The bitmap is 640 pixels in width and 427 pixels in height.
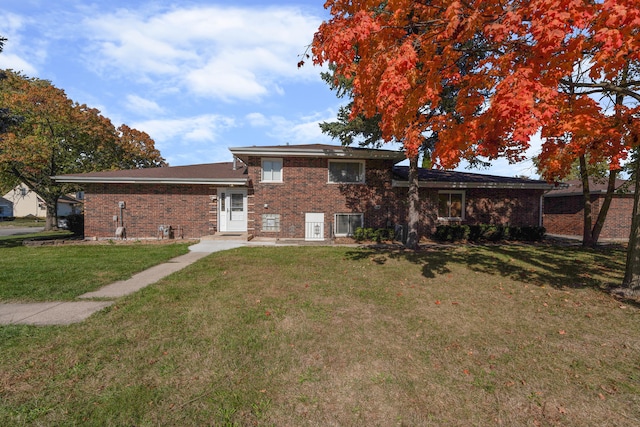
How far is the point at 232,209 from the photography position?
15.5 meters

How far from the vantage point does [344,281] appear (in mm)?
7070

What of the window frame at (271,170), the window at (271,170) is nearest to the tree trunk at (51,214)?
the window frame at (271,170)

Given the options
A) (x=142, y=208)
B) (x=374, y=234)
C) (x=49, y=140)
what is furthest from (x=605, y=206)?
(x=49, y=140)

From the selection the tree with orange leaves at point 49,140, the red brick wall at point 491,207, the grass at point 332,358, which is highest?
the tree with orange leaves at point 49,140

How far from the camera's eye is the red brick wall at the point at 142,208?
14.8m

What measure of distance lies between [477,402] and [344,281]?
14.3 ft

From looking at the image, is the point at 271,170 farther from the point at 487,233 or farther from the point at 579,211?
the point at 579,211

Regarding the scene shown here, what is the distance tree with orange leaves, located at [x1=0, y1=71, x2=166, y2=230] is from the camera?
1909 centimetres

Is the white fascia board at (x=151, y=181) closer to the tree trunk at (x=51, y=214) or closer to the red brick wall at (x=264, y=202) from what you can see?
the red brick wall at (x=264, y=202)

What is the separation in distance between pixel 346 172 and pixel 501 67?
9794mm

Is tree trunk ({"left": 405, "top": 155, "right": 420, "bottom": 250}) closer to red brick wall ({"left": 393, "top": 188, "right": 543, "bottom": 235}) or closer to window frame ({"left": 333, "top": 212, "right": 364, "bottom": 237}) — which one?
window frame ({"left": 333, "top": 212, "right": 364, "bottom": 237})

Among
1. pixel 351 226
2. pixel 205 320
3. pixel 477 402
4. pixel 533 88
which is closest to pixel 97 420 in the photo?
pixel 205 320

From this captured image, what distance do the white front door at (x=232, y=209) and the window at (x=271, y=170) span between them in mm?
1568

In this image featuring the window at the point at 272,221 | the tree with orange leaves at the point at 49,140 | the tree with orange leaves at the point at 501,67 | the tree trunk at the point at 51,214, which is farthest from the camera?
the tree trunk at the point at 51,214
